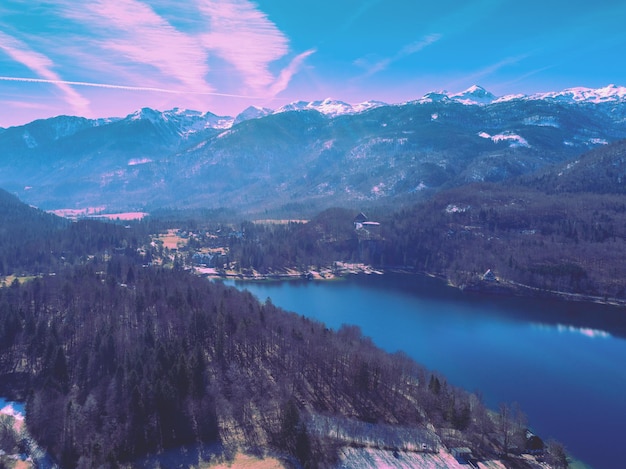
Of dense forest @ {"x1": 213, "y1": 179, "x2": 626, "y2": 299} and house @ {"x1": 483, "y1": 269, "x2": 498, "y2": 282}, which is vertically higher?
dense forest @ {"x1": 213, "y1": 179, "x2": 626, "y2": 299}

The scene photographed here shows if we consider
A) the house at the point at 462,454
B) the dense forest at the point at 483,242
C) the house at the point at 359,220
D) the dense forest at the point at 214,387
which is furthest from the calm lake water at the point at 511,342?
the house at the point at 359,220

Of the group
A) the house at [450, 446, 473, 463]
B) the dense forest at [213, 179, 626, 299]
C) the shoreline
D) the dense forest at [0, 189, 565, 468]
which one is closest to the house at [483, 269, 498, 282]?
the shoreline

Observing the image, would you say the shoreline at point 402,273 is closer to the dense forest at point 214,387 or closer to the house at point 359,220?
the house at point 359,220

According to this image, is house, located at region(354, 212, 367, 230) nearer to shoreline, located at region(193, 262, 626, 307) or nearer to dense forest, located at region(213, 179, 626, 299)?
dense forest, located at region(213, 179, 626, 299)

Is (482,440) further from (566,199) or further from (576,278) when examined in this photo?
(566,199)

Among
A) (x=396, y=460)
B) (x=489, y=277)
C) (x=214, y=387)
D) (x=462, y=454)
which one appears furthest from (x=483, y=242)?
(x=214, y=387)

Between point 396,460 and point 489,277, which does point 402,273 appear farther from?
point 396,460
